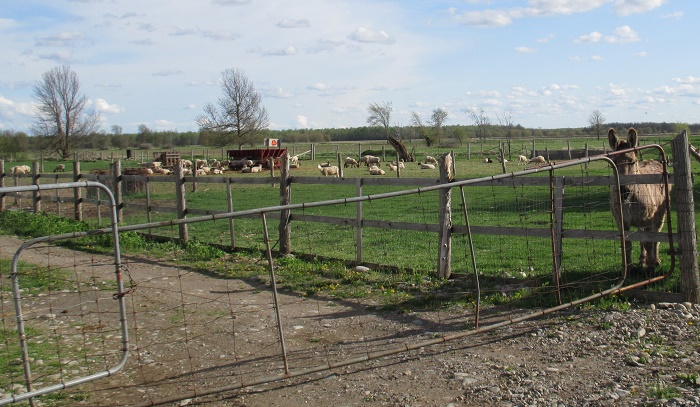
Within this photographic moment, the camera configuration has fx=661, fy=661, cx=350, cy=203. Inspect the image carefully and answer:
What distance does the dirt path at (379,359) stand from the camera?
5.48 meters

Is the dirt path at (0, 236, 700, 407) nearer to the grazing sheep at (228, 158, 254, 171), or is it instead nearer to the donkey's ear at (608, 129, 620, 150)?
the donkey's ear at (608, 129, 620, 150)

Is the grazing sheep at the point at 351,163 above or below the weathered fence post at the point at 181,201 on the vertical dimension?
above

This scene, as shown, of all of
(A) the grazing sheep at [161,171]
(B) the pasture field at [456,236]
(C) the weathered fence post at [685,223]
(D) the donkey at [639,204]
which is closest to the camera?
(C) the weathered fence post at [685,223]

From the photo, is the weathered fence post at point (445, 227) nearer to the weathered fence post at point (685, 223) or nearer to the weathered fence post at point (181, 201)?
the weathered fence post at point (685, 223)

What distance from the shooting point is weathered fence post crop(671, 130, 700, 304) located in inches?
300

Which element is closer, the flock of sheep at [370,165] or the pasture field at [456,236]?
the pasture field at [456,236]

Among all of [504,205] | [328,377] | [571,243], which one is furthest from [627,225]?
[504,205]

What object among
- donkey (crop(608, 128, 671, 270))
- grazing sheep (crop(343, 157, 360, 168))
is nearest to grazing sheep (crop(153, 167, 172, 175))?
grazing sheep (crop(343, 157, 360, 168))

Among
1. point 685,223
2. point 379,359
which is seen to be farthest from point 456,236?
point 379,359

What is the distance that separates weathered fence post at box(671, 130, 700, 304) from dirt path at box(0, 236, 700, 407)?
1.11ft

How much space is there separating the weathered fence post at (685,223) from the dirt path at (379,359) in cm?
34

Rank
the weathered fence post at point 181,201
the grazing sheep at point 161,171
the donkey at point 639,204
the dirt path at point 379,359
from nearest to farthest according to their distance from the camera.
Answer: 1. the dirt path at point 379,359
2. the donkey at point 639,204
3. the weathered fence post at point 181,201
4. the grazing sheep at point 161,171

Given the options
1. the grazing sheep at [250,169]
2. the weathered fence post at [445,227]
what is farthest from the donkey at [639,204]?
the grazing sheep at [250,169]

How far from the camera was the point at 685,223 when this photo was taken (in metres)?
7.72
